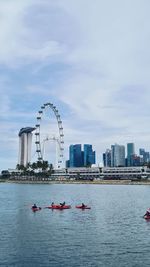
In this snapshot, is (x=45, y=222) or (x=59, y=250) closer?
(x=59, y=250)

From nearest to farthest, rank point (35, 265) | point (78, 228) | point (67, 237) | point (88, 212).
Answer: point (35, 265) < point (67, 237) < point (78, 228) < point (88, 212)

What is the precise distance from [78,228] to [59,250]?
18.5 metres

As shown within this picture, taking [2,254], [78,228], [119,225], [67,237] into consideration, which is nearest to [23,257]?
[2,254]

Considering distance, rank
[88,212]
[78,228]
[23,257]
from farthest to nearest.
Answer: [88,212] < [78,228] < [23,257]

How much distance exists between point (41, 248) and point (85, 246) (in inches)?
232

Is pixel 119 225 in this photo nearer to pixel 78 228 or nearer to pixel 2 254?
pixel 78 228

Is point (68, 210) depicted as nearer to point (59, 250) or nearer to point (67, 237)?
point (67, 237)

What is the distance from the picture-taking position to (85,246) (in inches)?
2163

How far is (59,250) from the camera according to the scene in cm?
5228

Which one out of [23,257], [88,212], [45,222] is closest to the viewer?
[23,257]

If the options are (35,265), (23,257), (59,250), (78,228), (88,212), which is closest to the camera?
(35,265)

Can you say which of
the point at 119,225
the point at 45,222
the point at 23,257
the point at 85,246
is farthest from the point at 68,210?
the point at 23,257

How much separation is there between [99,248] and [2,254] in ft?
40.6

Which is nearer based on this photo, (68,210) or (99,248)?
(99,248)
